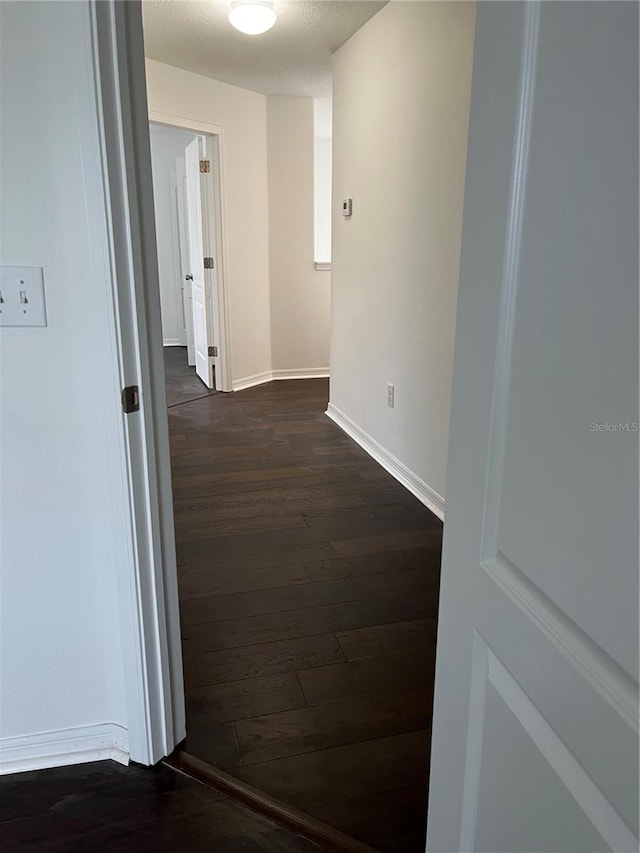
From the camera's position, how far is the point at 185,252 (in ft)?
22.9

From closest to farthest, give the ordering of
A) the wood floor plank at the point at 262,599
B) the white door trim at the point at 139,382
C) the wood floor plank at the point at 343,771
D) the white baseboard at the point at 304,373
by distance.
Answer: the white door trim at the point at 139,382 → the wood floor plank at the point at 343,771 → the wood floor plank at the point at 262,599 → the white baseboard at the point at 304,373

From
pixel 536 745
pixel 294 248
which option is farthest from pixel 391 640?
pixel 294 248

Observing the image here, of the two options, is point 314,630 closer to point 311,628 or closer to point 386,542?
point 311,628

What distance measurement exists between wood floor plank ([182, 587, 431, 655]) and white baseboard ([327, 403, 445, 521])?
0.80 m

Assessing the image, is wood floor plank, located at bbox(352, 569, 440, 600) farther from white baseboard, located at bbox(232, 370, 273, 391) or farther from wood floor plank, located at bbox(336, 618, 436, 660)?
white baseboard, located at bbox(232, 370, 273, 391)

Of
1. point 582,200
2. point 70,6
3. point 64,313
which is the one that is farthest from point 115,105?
point 582,200

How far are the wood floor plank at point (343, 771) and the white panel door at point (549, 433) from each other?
2.28 feet

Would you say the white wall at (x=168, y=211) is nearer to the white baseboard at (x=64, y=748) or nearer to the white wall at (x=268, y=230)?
the white wall at (x=268, y=230)

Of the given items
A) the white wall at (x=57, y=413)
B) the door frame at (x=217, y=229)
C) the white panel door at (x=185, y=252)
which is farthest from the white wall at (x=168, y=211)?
the white wall at (x=57, y=413)

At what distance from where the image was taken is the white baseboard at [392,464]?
3.06 m

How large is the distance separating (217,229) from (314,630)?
Answer: 375cm

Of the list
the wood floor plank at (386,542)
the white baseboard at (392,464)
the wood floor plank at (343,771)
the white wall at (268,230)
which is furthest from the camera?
the white wall at (268,230)

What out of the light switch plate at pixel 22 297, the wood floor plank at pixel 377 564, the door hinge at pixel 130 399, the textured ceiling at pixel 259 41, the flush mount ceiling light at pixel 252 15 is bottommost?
the wood floor plank at pixel 377 564

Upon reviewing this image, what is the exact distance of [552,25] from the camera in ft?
2.02
